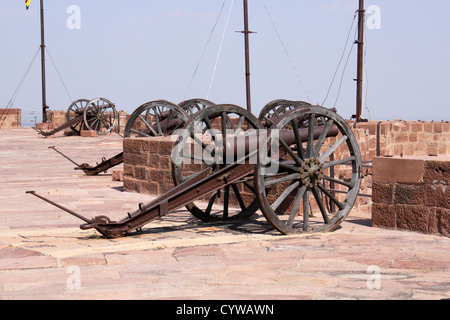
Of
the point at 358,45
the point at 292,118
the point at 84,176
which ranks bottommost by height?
the point at 84,176

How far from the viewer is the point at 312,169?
266 inches

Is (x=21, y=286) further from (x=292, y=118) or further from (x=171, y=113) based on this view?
(x=171, y=113)

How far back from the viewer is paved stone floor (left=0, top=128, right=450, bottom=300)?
4484 millimetres

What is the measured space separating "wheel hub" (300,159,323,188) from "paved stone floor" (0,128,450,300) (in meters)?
0.51

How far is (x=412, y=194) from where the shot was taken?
6.97m

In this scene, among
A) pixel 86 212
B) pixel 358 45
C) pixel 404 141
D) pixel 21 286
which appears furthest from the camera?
pixel 358 45

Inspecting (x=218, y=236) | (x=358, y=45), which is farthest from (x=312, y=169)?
(x=358, y=45)

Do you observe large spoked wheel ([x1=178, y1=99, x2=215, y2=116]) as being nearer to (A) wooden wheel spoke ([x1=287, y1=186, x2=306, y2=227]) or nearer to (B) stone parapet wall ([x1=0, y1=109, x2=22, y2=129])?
(A) wooden wheel spoke ([x1=287, y1=186, x2=306, y2=227])

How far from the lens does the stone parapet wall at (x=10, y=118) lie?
31.3 meters

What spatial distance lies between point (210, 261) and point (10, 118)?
91.0ft

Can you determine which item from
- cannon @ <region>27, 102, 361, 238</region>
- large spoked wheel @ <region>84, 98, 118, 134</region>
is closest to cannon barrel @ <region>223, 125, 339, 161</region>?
cannon @ <region>27, 102, 361, 238</region>

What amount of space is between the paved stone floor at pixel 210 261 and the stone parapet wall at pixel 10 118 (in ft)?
78.8

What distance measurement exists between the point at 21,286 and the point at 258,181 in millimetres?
2350

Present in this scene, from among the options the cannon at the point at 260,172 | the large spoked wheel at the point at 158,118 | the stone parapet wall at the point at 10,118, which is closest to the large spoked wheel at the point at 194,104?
the large spoked wheel at the point at 158,118
